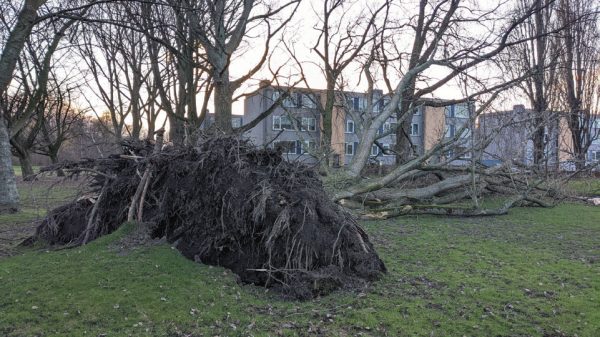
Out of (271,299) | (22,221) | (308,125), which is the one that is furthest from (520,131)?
(308,125)

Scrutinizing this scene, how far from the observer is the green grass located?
4.29m

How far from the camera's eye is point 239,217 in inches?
232

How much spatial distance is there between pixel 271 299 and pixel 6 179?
9.00 metres

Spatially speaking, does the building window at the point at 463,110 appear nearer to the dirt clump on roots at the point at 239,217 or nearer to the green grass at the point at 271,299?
the green grass at the point at 271,299

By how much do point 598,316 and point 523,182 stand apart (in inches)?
438

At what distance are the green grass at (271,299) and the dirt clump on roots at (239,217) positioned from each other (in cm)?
26

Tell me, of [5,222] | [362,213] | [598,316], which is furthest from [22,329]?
[362,213]

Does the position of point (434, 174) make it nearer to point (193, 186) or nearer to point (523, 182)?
point (523, 182)

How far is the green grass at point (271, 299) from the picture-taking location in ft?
14.1

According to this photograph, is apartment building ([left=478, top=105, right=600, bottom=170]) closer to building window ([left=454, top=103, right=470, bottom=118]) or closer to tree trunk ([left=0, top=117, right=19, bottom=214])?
building window ([left=454, top=103, right=470, bottom=118])

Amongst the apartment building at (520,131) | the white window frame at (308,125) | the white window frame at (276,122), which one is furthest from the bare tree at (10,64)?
the white window frame at (276,122)

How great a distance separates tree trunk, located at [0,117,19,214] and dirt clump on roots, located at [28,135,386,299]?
15.2ft

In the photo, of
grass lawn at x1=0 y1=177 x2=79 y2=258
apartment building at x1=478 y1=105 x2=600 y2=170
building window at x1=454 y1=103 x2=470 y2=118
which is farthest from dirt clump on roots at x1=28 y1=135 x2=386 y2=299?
building window at x1=454 y1=103 x2=470 y2=118

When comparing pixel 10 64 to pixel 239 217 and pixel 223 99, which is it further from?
pixel 239 217
